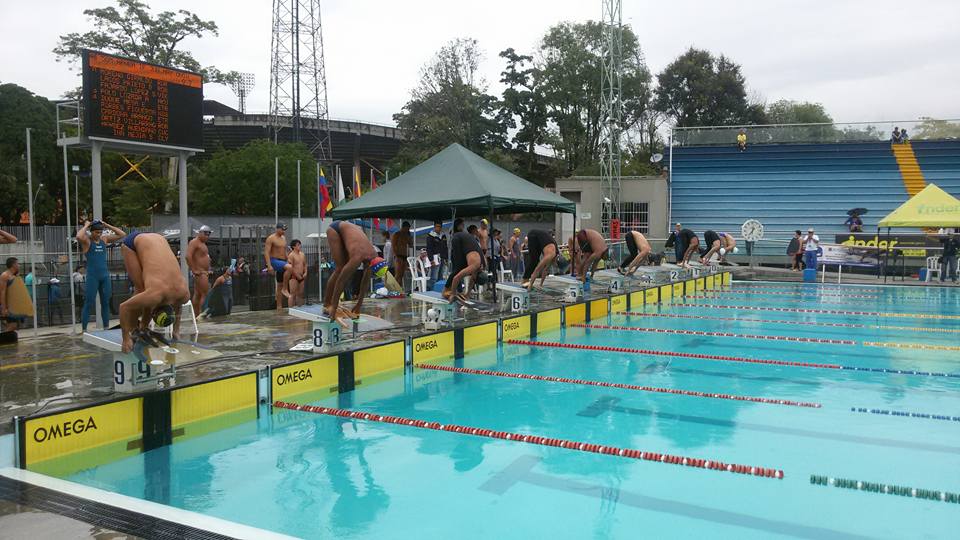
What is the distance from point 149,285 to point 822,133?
2859cm

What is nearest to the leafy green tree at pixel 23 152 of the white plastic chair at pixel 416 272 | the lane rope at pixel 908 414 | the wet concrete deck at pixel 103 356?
the white plastic chair at pixel 416 272

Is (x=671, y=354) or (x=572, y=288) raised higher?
(x=572, y=288)

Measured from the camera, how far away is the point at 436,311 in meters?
8.83

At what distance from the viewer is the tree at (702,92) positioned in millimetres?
43719

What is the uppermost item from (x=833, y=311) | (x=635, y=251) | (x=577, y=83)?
(x=577, y=83)

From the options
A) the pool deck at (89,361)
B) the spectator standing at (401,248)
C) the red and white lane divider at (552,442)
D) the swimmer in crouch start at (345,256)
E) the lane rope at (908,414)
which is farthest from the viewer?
the spectator standing at (401,248)

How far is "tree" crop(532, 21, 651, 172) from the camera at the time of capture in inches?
1556

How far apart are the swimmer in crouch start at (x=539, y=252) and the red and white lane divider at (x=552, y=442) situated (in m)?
6.13

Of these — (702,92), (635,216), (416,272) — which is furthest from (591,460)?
(702,92)

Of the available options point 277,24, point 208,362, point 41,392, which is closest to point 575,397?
point 208,362

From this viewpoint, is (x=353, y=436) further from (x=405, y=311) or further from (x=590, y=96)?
(x=590, y=96)

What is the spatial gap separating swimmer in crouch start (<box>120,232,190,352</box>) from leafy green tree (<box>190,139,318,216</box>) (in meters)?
22.5

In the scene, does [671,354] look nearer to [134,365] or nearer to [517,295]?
[517,295]

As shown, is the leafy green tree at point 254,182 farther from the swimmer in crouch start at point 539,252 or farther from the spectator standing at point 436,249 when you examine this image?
the swimmer in crouch start at point 539,252
